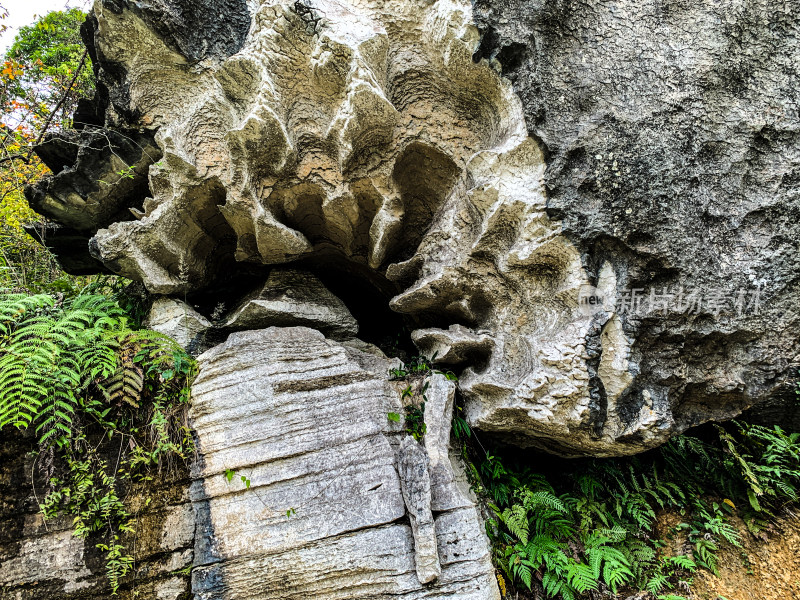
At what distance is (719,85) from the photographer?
3.39m

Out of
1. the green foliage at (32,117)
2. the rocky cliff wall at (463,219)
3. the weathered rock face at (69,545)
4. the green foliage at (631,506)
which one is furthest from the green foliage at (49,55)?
the green foliage at (631,506)

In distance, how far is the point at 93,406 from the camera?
3.53 metres

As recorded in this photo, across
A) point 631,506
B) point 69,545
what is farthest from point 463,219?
point 69,545

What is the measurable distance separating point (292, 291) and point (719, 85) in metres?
4.21

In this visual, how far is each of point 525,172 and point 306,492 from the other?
304 centimetres

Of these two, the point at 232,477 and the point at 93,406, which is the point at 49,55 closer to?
the point at 93,406

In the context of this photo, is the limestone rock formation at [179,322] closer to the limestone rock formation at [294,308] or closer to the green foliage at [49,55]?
the limestone rock formation at [294,308]

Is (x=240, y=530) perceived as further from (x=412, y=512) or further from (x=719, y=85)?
(x=719, y=85)

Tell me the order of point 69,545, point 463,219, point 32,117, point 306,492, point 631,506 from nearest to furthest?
1. point 69,545
2. point 306,492
3. point 463,219
4. point 631,506
5. point 32,117

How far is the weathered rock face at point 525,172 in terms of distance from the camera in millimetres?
3334

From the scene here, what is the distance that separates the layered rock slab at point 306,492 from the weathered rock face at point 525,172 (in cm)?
101

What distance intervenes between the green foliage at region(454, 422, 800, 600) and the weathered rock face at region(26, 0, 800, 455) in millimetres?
669

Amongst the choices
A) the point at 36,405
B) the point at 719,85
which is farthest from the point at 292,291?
the point at 719,85

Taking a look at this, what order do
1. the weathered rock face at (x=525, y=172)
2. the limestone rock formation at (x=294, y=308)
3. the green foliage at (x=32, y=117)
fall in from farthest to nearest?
the green foliage at (x=32, y=117) < the limestone rock formation at (x=294, y=308) < the weathered rock face at (x=525, y=172)
